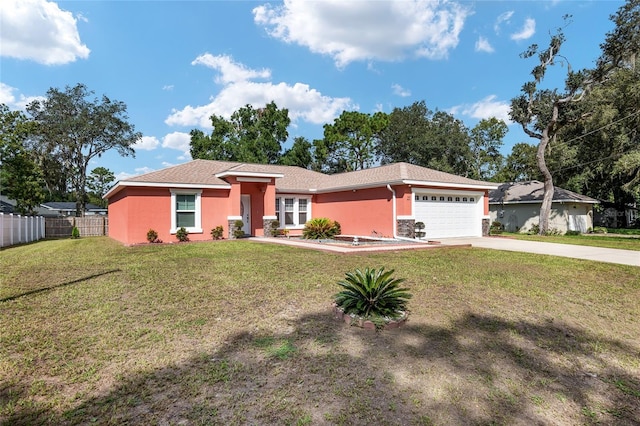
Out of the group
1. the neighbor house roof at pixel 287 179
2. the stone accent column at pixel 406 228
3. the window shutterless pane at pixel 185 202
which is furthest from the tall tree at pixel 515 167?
the window shutterless pane at pixel 185 202

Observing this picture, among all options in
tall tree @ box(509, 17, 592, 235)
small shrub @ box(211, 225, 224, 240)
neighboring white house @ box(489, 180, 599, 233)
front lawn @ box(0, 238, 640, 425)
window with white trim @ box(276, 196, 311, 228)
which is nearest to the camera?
front lawn @ box(0, 238, 640, 425)

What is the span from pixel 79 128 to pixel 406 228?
115 feet

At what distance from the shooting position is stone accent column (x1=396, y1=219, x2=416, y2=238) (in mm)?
15484

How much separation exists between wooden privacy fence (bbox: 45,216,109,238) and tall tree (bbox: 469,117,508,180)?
38034 mm

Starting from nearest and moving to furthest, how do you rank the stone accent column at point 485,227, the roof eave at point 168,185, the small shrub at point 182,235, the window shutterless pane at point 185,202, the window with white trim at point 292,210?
the roof eave at point 168,185, the small shrub at point 182,235, the window shutterless pane at point 185,202, the stone accent column at point 485,227, the window with white trim at point 292,210

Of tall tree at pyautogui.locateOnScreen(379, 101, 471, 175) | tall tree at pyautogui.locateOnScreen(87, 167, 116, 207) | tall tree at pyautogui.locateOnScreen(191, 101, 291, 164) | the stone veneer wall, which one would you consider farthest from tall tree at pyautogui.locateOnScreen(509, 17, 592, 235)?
tall tree at pyautogui.locateOnScreen(87, 167, 116, 207)

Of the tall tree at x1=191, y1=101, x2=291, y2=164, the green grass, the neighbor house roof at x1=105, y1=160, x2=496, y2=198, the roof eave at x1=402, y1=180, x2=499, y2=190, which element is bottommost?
the green grass

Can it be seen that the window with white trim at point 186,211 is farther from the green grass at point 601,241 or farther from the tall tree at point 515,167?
the tall tree at point 515,167

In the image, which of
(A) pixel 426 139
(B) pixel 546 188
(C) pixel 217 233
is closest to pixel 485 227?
(B) pixel 546 188

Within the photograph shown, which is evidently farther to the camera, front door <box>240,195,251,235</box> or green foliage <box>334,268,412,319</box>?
front door <box>240,195,251,235</box>

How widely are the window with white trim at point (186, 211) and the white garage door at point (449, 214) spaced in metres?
10.3

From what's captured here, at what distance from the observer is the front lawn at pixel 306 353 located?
288 cm

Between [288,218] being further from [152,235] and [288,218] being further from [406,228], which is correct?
[152,235]

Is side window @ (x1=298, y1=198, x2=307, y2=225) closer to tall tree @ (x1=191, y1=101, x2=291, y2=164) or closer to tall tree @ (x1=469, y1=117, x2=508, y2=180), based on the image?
tall tree @ (x1=191, y1=101, x2=291, y2=164)
